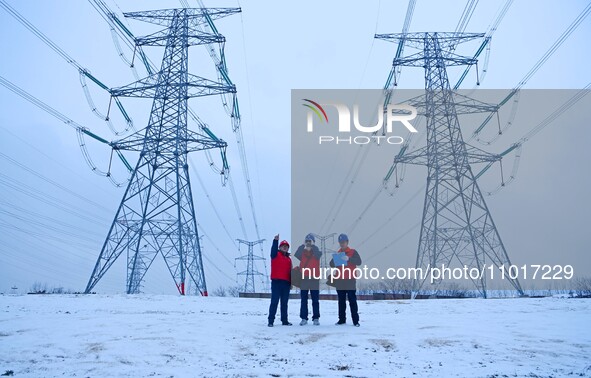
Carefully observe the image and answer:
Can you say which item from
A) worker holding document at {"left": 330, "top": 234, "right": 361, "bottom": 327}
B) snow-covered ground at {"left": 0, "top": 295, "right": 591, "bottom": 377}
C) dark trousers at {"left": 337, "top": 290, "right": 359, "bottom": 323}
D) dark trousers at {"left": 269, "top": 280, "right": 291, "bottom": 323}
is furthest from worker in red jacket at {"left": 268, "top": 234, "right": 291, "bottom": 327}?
dark trousers at {"left": 337, "top": 290, "right": 359, "bottom": 323}

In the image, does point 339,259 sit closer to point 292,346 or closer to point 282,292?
point 282,292

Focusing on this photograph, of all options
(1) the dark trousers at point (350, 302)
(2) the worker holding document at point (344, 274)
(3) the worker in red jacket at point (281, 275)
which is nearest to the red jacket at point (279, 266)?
(3) the worker in red jacket at point (281, 275)

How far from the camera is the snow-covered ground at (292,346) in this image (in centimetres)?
565

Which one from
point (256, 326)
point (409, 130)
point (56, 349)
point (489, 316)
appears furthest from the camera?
point (409, 130)

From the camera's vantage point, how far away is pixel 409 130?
28500 millimetres

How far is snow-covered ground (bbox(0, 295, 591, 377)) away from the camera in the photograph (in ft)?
18.5

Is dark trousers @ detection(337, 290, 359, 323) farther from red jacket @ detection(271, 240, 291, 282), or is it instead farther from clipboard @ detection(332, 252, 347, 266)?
red jacket @ detection(271, 240, 291, 282)

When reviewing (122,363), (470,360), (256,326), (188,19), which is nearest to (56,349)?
(122,363)

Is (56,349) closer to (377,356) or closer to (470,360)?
(377,356)

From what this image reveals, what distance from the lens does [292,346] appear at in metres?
7.18

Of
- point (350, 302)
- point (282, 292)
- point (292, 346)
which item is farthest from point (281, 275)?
point (292, 346)

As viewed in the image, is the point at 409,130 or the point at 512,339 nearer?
the point at 512,339

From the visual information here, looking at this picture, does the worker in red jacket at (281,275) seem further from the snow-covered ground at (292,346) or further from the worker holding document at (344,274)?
the worker holding document at (344,274)

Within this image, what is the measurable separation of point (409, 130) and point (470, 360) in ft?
77.1
